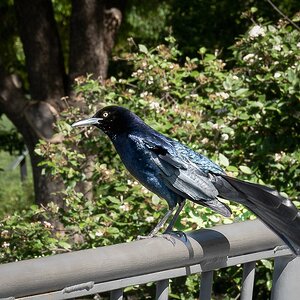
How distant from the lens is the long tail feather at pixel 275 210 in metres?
2.49

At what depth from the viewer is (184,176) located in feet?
10.7

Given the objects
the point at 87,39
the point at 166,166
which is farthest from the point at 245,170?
the point at 87,39

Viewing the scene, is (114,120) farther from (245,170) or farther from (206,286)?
(245,170)

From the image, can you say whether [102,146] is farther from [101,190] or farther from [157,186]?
[157,186]

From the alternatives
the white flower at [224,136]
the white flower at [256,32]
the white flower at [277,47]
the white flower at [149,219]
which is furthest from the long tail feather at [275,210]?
the white flower at [256,32]

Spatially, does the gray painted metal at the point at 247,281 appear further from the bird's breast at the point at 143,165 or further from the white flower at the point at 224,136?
the white flower at the point at 224,136

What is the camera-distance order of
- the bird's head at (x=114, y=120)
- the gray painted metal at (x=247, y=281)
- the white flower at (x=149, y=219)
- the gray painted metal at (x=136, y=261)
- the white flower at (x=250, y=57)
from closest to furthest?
the gray painted metal at (x=136, y=261) → the gray painted metal at (x=247, y=281) → the bird's head at (x=114, y=120) → the white flower at (x=149, y=219) → the white flower at (x=250, y=57)

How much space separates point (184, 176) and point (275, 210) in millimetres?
744

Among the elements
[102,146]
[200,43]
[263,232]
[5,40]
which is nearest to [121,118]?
[263,232]

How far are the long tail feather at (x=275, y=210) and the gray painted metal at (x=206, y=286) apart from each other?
241 millimetres

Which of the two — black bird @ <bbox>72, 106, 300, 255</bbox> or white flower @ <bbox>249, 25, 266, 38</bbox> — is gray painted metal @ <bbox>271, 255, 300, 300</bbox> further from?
white flower @ <bbox>249, 25, 266, 38</bbox>

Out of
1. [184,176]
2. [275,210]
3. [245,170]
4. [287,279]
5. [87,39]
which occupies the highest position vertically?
[275,210]

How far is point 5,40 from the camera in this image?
10.1 m

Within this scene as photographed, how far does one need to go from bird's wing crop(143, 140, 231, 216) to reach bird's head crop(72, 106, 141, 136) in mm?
169
